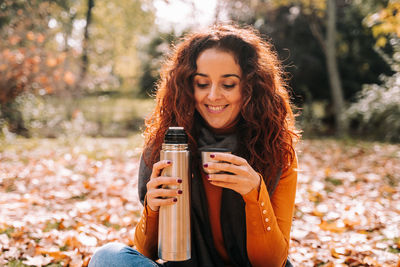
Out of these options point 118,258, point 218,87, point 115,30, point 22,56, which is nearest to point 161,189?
point 118,258

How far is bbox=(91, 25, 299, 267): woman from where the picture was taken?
1.63 metres

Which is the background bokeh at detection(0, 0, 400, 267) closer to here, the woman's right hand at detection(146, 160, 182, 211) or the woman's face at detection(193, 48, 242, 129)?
the woman's face at detection(193, 48, 242, 129)

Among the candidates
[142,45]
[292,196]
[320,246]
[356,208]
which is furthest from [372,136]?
[142,45]

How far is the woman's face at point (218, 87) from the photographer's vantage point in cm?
173

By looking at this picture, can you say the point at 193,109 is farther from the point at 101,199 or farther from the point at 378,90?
the point at 378,90

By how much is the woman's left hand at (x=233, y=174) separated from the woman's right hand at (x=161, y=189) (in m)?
0.16

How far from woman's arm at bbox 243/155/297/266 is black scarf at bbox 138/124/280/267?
11 centimetres

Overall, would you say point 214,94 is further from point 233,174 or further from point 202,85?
point 233,174

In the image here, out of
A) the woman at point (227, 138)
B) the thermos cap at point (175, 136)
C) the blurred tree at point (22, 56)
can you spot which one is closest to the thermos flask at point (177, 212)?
the thermos cap at point (175, 136)

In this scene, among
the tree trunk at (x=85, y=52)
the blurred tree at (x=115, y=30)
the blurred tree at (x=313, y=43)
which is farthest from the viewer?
the blurred tree at (x=115, y=30)

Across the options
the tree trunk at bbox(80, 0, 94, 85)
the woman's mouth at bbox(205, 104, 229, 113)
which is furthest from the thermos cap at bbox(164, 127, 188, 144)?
the tree trunk at bbox(80, 0, 94, 85)

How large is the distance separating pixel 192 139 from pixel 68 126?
8966 millimetres

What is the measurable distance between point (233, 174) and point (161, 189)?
316mm

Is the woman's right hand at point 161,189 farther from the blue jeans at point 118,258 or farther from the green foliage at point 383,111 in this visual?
the green foliage at point 383,111
